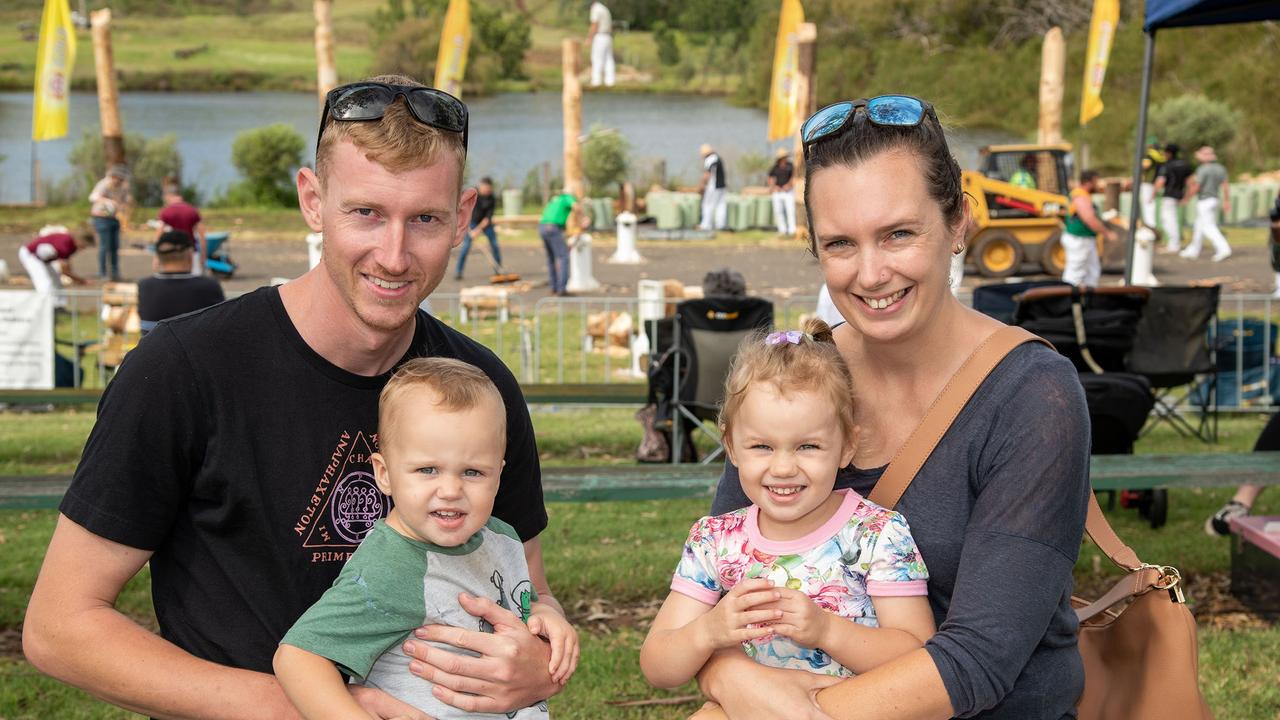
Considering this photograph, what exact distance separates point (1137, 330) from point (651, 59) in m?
83.6

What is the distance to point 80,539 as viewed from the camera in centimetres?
207

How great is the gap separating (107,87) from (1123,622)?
103 ft

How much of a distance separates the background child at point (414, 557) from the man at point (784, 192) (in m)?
25.3

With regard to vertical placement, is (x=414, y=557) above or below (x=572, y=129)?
below

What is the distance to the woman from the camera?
1993 mm

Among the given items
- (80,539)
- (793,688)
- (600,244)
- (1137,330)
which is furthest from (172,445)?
(600,244)

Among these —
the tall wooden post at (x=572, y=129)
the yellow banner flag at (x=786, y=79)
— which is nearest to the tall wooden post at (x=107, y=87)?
the tall wooden post at (x=572, y=129)

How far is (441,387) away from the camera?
86.2 inches

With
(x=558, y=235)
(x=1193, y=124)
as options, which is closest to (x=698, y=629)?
(x=558, y=235)

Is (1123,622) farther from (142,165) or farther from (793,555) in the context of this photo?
A: (142,165)

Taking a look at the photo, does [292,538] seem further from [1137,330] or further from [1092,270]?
[1092,270]

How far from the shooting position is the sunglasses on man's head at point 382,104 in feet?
7.29

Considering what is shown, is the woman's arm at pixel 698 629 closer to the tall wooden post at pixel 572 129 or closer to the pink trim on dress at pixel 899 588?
the pink trim on dress at pixel 899 588

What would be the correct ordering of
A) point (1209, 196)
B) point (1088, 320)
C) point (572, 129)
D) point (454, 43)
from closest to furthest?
point (1088, 320) → point (454, 43) → point (1209, 196) → point (572, 129)
